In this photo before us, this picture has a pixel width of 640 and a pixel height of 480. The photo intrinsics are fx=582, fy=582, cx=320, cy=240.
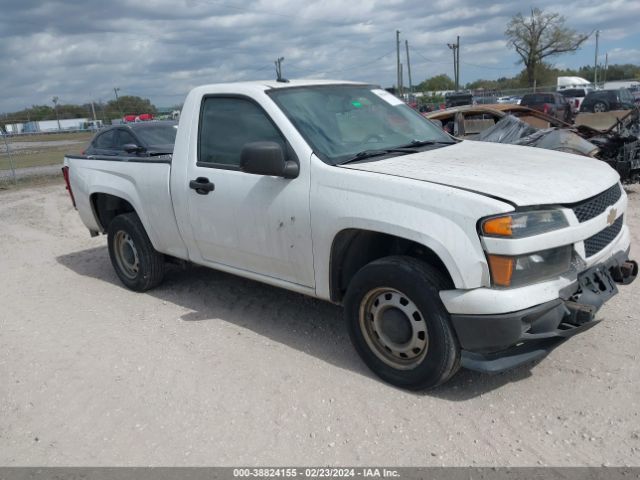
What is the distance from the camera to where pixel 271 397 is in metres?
3.77

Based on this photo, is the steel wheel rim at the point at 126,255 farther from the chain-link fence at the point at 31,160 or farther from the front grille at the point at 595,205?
the chain-link fence at the point at 31,160

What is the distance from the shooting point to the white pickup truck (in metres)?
3.21

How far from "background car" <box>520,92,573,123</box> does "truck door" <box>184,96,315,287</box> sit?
74.5ft

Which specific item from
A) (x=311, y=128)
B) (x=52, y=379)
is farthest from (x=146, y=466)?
(x=311, y=128)

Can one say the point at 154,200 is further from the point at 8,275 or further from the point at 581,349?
the point at 581,349

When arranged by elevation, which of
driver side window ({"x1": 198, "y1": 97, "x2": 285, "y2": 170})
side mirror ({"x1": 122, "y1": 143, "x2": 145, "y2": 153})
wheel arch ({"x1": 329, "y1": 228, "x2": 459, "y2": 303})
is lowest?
wheel arch ({"x1": 329, "y1": 228, "x2": 459, "y2": 303})

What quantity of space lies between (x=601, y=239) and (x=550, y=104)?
24726 millimetres

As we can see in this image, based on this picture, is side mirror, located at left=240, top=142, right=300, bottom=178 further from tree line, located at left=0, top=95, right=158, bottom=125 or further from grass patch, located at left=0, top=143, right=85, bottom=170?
tree line, located at left=0, top=95, right=158, bottom=125

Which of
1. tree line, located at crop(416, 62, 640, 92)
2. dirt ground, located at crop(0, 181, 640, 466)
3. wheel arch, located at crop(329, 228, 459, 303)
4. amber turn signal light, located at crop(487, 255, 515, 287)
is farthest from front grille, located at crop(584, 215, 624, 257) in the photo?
tree line, located at crop(416, 62, 640, 92)

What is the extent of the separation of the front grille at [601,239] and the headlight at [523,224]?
1.23 ft

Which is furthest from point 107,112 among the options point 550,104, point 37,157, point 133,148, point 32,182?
point 133,148

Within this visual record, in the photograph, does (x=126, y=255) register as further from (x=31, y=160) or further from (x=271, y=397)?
(x=31, y=160)

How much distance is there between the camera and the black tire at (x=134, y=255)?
230 inches

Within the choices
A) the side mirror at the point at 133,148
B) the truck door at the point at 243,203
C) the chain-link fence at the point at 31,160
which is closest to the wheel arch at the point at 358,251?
the truck door at the point at 243,203
